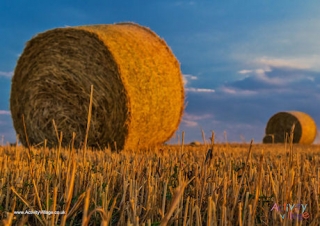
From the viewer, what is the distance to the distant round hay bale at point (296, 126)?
14.2 m

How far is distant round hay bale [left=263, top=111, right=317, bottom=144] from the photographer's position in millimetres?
14173

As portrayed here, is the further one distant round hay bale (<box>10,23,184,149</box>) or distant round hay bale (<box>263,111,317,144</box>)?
distant round hay bale (<box>263,111,317,144</box>)

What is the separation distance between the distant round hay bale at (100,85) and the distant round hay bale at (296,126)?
295 inches

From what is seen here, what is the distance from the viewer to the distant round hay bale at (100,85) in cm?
663

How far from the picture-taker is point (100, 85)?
22.1ft

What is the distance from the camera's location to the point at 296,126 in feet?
46.3

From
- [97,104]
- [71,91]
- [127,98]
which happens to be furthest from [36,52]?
[127,98]

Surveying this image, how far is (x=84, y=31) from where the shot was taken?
268 inches

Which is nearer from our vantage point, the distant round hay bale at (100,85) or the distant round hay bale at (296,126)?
the distant round hay bale at (100,85)

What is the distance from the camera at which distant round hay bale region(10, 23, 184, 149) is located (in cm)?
663

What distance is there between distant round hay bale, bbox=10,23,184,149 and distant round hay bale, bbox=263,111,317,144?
7.50 m

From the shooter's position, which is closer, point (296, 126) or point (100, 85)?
point (100, 85)

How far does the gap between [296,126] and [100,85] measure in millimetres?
9152

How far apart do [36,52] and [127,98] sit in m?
2.02
